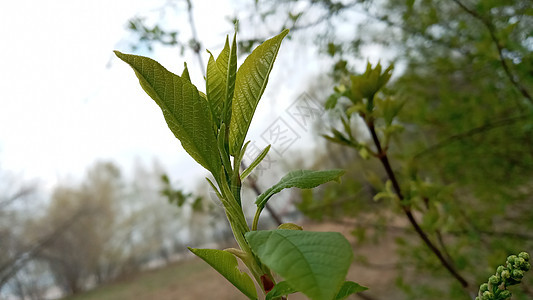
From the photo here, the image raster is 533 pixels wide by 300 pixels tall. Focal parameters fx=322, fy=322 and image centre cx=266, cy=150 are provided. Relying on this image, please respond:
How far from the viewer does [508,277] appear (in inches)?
7.2

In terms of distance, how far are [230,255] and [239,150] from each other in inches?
2.8

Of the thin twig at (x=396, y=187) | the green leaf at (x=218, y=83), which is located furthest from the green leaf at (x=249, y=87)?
the thin twig at (x=396, y=187)

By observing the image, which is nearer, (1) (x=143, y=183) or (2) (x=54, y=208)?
(2) (x=54, y=208)

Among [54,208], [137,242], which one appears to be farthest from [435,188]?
[137,242]

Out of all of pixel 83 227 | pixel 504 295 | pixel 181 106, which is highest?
pixel 83 227

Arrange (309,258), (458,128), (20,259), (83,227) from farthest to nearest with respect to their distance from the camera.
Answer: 1. (83,227)
2. (20,259)
3. (458,128)
4. (309,258)

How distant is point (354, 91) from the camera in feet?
1.28

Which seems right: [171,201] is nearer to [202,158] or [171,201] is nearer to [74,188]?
[202,158]

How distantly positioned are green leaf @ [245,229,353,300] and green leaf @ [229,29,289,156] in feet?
0.30

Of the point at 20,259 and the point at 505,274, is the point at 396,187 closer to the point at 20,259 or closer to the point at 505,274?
the point at 505,274

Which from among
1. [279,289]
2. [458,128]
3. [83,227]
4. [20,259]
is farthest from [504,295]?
[83,227]

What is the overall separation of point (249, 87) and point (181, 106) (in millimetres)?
52

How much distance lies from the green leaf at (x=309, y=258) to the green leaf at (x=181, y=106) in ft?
0.25

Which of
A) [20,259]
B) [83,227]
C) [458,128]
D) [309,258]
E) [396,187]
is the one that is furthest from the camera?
[83,227]
